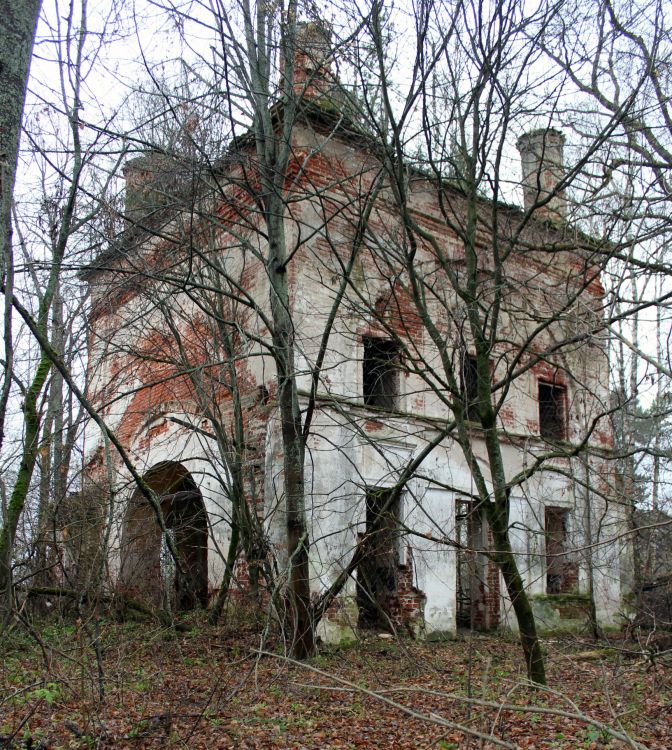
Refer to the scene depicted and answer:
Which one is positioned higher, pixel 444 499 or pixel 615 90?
pixel 615 90

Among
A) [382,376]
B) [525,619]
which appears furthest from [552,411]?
[525,619]

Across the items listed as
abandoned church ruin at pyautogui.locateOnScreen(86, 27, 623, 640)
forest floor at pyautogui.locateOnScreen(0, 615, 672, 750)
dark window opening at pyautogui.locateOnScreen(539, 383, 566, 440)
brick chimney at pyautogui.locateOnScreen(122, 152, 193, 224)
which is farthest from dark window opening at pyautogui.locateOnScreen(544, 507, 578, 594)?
brick chimney at pyautogui.locateOnScreen(122, 152, 193, 224)

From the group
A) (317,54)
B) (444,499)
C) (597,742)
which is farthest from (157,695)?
(317,54)

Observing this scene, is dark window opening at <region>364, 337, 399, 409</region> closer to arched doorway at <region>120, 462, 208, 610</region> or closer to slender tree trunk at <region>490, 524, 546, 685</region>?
arched doorway at <region>120, 462, 208, 610</region>

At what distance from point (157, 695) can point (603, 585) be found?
33.5ft

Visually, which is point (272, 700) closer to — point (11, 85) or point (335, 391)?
point (335, 391)

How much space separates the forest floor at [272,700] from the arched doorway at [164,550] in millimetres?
1104

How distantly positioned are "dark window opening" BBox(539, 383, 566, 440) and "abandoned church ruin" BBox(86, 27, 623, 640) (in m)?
0.06

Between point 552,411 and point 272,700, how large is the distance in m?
9.99

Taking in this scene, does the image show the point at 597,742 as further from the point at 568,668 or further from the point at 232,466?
the point at 232,466

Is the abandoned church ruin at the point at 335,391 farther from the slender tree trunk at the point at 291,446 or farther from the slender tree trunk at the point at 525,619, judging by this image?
the slender tree trunk at the point at 525,619

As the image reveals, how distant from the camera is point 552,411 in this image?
611 inches

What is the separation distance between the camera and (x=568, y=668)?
391 inches

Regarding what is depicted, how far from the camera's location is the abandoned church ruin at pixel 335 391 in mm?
9453
